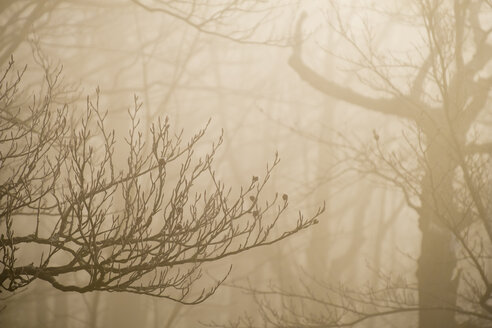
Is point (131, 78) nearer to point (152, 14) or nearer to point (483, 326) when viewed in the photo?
point (152, 14)

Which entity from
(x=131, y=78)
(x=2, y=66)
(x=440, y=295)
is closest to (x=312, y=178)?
(x=440, y=295)

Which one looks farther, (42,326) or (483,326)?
(42,326)

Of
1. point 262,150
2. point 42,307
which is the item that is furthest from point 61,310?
point 262,150


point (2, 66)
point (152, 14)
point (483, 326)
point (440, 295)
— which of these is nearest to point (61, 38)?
point (2, 66)

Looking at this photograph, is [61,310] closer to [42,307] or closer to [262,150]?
[42,307]

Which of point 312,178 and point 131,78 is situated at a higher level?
point 131,78

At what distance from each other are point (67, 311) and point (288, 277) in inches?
181

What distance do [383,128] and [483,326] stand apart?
4620mm

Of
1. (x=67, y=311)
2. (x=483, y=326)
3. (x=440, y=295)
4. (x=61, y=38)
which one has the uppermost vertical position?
(x=61, y=38)

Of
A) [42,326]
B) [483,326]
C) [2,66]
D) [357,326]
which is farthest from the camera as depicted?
[357,326]

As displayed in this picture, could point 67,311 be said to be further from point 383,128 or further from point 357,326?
point 383,128

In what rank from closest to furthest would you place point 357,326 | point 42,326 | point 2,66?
point 2,66
point 42,326
point 357,326

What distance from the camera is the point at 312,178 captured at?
9.52 m

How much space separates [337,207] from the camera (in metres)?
9.66
